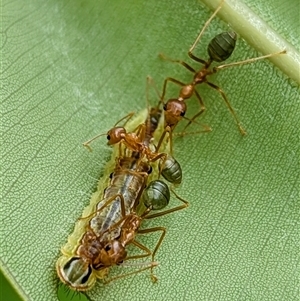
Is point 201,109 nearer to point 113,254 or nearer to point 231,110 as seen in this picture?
point 231,110

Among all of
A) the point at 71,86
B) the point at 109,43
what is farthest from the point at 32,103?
the point at 109,43

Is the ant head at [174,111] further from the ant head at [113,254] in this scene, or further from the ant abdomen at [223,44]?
the ant head at [113,254]

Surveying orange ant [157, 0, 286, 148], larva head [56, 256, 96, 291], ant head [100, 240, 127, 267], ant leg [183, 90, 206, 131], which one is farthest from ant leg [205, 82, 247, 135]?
larva head [56, 256, 96, 291]

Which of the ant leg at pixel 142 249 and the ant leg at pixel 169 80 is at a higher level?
the ant leg at pixel 169 80

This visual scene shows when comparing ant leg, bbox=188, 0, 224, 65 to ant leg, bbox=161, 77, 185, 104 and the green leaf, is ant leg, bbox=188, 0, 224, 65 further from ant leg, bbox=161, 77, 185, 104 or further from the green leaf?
ant leg, bbox=161, 77, 185, 104

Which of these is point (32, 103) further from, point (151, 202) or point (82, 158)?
point (151, 202)

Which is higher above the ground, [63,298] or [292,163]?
[63,298]

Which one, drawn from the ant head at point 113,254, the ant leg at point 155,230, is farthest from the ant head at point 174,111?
the ant head at point 113,254
